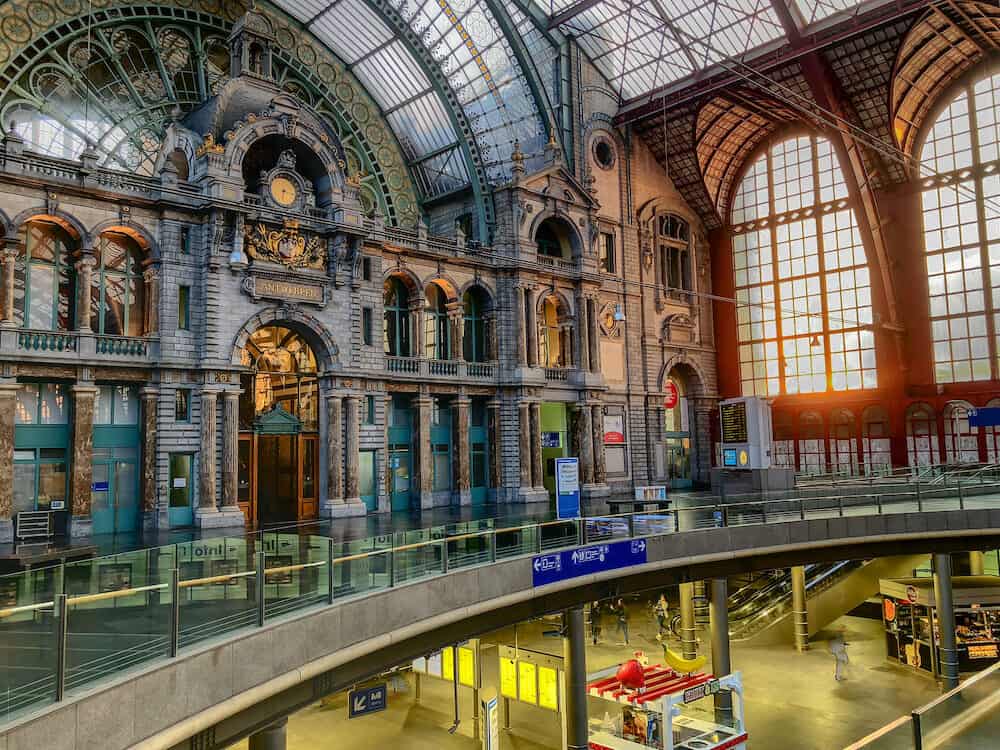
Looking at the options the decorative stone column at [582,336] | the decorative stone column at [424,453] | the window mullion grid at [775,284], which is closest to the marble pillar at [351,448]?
the decorative stone column at [424,453]

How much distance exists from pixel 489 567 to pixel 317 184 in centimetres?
2114

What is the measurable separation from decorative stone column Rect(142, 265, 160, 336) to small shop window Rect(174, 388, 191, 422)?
7.47ft

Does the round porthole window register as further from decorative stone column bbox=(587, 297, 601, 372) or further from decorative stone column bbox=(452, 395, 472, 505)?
decorative stone column bbox=(452, 395, 472, 505)

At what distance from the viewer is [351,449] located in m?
32.2

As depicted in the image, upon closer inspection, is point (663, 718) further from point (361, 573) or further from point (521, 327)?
point (521, 327)

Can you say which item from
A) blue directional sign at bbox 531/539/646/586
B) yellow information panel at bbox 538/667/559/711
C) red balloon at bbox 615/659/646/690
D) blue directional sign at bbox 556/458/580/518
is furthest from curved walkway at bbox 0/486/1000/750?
yellow information panel at bbox 538/667/559/711

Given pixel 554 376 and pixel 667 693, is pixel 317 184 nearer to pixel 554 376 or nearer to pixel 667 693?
pixel 554 376

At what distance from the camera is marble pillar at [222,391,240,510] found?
28.5 meters

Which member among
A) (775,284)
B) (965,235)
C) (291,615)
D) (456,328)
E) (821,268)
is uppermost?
(965,235)

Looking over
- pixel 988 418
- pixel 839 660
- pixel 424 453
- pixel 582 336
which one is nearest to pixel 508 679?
pixel 839 660

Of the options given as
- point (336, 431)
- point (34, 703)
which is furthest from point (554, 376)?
point (34, 703)

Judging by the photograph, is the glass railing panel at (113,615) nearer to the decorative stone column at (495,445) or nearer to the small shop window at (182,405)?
the small shop window at (182,405)

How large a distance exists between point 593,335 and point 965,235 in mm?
20762

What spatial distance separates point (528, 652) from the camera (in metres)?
21.8
